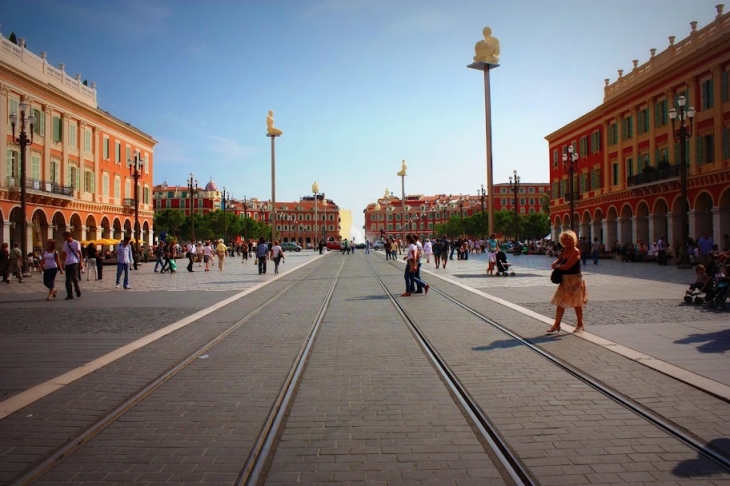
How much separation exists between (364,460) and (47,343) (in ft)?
22.1

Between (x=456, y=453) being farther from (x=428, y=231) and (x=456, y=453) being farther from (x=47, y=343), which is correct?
(x=428, y=231)

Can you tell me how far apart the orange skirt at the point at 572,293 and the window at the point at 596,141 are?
45.9m

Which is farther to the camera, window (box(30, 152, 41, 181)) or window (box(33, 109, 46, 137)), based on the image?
window (box(33, 109, 46, 137))

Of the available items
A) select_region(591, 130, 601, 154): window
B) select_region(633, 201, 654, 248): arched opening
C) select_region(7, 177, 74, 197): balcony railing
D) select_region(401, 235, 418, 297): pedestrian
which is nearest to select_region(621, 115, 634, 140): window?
select_region(591, 130, 601, 154): window

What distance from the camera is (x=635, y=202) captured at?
44156 millimetres

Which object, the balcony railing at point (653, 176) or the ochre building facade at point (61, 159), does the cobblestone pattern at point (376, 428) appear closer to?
the ochre building facade at point (61, 159)

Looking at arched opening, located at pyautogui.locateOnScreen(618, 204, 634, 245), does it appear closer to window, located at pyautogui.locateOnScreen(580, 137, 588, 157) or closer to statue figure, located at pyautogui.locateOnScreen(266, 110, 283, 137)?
window, located at pyautogui.locateOnScreen(580, 137, 588, 157)

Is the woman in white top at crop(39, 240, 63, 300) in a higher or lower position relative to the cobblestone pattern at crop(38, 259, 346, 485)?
higher

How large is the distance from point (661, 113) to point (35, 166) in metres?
43.6

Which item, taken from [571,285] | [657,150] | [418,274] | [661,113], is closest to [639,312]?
[571,285]

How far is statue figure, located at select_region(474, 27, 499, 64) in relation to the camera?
114 feet

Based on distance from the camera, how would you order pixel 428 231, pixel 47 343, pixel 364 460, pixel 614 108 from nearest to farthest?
pixel 364 460
pixel 47 343
pixel 614 108
pixel 428 231

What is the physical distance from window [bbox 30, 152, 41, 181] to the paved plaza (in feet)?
113

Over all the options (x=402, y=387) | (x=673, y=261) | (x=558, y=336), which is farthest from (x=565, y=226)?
(x=402, y=387)
